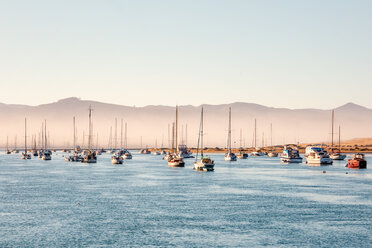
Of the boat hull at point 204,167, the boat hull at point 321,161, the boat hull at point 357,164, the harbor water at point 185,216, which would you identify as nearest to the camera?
the harbor water at point 185,216

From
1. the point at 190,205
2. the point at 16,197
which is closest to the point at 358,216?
the point at 190,205

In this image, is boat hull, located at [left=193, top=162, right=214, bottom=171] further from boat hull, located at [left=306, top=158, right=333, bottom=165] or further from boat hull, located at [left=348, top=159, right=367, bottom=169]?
boat hull, located at [left=306, top=158, right=333, bottom=165]

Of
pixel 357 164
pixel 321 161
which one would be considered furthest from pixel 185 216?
pixel 321 161

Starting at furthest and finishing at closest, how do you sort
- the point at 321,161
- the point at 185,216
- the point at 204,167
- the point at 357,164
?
1. the point at 321,161
2. the point at 357,164
3. the point at 204,167
4. the point at 185,216

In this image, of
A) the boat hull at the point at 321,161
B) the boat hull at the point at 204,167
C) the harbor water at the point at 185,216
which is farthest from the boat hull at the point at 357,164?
the harbor water at the point at 185,216

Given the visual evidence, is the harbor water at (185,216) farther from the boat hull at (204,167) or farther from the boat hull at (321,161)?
the boat hull at (321,161)

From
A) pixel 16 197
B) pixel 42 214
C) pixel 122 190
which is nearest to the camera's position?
pixel 42 214

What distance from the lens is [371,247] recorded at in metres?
43.9

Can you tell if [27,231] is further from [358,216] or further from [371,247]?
[358,216]

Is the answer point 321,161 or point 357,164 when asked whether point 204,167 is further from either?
point 321,161

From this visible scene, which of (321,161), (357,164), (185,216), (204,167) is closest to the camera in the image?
(185,216)

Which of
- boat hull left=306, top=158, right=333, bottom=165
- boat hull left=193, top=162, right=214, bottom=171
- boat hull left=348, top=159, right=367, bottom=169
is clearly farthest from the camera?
boat hull left=306, top=158, right=333, bottom=165

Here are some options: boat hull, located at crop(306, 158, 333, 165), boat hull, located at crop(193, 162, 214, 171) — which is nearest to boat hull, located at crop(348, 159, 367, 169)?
boat hull, located at crop(306, 158, 333, 165)

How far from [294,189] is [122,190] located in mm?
30253
